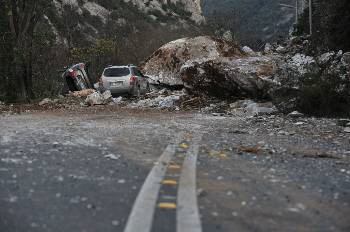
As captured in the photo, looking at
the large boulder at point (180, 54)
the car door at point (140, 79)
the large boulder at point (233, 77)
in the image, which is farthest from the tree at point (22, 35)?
the large boulder at point (233, 77)

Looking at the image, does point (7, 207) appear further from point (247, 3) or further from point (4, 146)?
point (247, 3)

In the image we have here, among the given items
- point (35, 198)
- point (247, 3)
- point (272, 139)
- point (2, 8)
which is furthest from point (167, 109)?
point (247, 3)

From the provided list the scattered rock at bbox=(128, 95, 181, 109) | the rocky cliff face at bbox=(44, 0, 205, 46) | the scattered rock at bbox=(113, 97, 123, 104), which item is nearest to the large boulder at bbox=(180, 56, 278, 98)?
the scattered rock at bbox=(128, 95, 181, 109)

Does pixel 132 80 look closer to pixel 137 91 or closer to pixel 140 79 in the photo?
pixel 137 91

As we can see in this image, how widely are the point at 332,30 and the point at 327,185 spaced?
74.5ft

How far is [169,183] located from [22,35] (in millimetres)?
21253

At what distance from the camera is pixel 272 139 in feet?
34.1

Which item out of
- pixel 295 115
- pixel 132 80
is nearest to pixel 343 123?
pixel 295 115

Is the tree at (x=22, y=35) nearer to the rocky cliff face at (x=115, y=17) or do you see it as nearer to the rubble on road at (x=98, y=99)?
the rubble on road at (x=98, y=99)

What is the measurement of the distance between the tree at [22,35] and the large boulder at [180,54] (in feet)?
24.8

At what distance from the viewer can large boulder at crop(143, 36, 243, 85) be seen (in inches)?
1128

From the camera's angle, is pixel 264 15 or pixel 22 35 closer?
pixel 22 35

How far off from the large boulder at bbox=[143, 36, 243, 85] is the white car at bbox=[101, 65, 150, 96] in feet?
7.82

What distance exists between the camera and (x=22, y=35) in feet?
83.1
